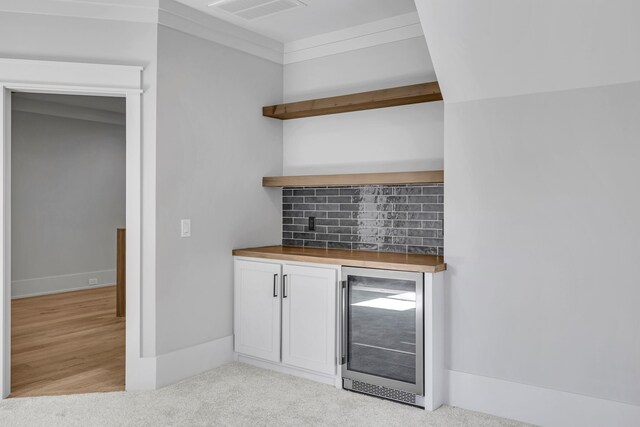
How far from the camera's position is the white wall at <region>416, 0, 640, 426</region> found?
2.53 metres

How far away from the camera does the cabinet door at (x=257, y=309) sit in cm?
371

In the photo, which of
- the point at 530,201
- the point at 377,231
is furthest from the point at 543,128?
the point at 377,231

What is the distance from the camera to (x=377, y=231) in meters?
3.90

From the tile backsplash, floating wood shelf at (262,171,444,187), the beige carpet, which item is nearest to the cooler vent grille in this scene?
the beige carpet

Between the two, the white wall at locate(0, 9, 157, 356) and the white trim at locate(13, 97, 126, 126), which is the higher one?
the white trim at locate(13, 97, 126, 126)

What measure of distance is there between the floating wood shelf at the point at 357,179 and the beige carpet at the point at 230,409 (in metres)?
1.46

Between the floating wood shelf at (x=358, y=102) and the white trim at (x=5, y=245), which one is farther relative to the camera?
the floating wood shelf at (x=358, y=102)

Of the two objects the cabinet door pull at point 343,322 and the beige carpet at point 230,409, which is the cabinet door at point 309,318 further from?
the beige carpet at point 230,409

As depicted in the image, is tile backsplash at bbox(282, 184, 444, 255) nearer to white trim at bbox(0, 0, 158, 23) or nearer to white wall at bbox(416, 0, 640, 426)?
white wall at bbox(416, 0, 640, 426)

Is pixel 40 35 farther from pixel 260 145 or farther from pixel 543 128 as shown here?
pixel 543 128

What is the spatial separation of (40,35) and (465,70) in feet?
8.85

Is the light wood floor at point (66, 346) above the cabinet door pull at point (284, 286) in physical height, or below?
below

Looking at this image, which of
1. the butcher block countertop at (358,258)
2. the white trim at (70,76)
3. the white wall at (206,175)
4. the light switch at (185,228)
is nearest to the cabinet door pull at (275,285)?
the butcher block countertop at (358,258)

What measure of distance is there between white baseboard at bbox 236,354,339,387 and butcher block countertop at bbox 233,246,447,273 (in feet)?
2.63
